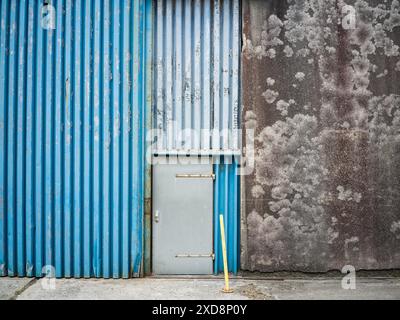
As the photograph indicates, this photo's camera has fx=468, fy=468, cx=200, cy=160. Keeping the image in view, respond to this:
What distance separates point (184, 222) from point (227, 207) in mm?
780

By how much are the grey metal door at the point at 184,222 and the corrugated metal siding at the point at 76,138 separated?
1.24 feet

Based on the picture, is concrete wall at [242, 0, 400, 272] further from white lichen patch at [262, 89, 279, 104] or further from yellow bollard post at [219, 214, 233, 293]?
yellow bollard post at [219, 214, 233, 293]

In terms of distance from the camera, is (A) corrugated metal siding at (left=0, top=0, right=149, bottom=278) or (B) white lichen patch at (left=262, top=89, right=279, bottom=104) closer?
(A) corrugated metal siding at (left=0, top=0, right=149, bottom=278)

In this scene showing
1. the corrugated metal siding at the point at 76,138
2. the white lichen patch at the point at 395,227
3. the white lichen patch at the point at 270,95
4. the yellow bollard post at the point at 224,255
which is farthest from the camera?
the white lichen patch at the point at 395,227

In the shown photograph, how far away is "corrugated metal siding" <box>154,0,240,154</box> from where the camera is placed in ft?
26.3

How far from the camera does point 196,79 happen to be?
8.01 m

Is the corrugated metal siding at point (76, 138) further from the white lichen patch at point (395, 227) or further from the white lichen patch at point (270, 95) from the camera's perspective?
the white lichen patch at point (395, 227)

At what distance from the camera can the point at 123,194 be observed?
7824 millimetres

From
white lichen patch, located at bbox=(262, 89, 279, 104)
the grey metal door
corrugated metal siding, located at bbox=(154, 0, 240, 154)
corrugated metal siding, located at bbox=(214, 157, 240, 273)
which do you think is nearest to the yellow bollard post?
corrugated metal siding, located at bbox=(214, 157, 240, 273)

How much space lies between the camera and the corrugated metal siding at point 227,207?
8016 millimetres

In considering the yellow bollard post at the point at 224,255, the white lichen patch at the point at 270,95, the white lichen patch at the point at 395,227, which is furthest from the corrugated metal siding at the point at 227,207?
the white lichen patch at the point at 395,227

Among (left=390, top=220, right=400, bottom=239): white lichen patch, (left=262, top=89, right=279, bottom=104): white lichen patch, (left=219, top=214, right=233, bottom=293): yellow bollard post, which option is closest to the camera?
(left=219, top=214, right=233, bottom=293): yellow bollard post

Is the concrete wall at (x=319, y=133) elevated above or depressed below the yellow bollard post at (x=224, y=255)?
above

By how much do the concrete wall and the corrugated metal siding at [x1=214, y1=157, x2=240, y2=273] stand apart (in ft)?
0.57
